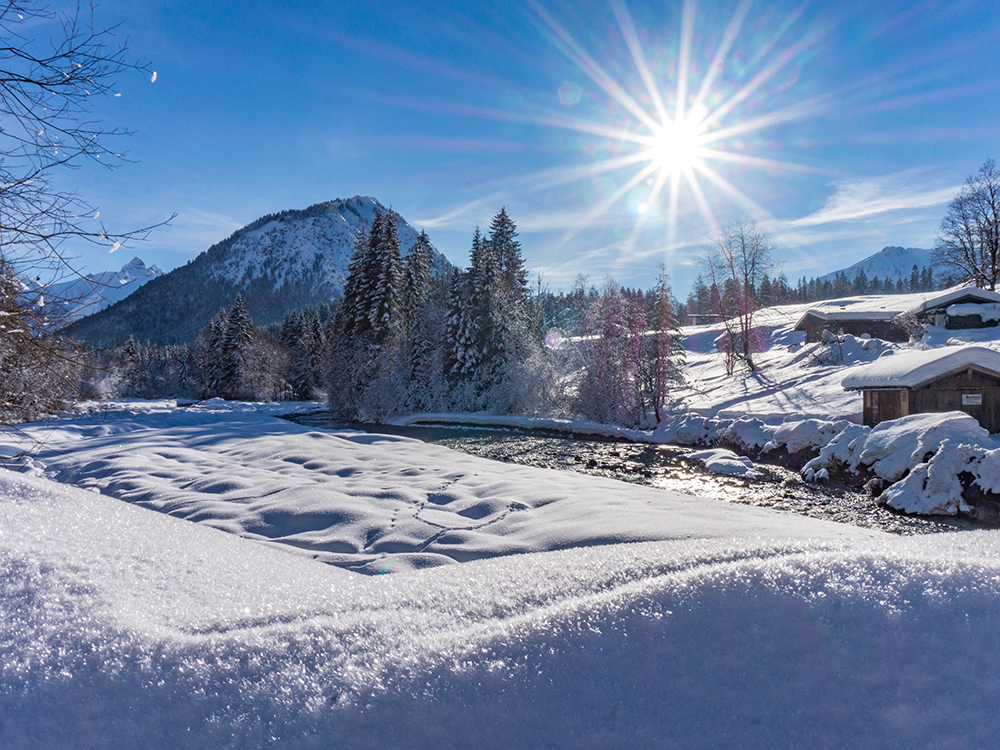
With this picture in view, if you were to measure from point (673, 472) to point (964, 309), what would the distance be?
26.0 meters

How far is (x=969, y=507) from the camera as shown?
32.1 ft

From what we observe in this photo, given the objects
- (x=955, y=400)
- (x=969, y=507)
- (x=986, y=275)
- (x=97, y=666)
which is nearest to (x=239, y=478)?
(x=97, y=666)

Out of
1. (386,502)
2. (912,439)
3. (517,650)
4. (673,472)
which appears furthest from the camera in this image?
(673,472)

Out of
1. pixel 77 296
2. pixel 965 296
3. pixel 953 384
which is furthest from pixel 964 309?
pixel 77 296

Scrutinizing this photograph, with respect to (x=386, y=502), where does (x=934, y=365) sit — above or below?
above

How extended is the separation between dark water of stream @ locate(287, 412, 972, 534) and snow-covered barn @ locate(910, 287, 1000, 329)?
22210mm

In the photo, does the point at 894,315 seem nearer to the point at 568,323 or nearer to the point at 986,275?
the point at 986,275

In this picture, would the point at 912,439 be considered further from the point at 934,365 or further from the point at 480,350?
the point at 480,350

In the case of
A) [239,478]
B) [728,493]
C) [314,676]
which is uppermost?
[314,676]

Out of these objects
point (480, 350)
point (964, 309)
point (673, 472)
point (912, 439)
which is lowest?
point (673, 472)

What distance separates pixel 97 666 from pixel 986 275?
54.9 meters

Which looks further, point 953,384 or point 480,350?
point 480,350

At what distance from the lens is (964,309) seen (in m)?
27.8

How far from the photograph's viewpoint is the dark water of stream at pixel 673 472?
984 cm
